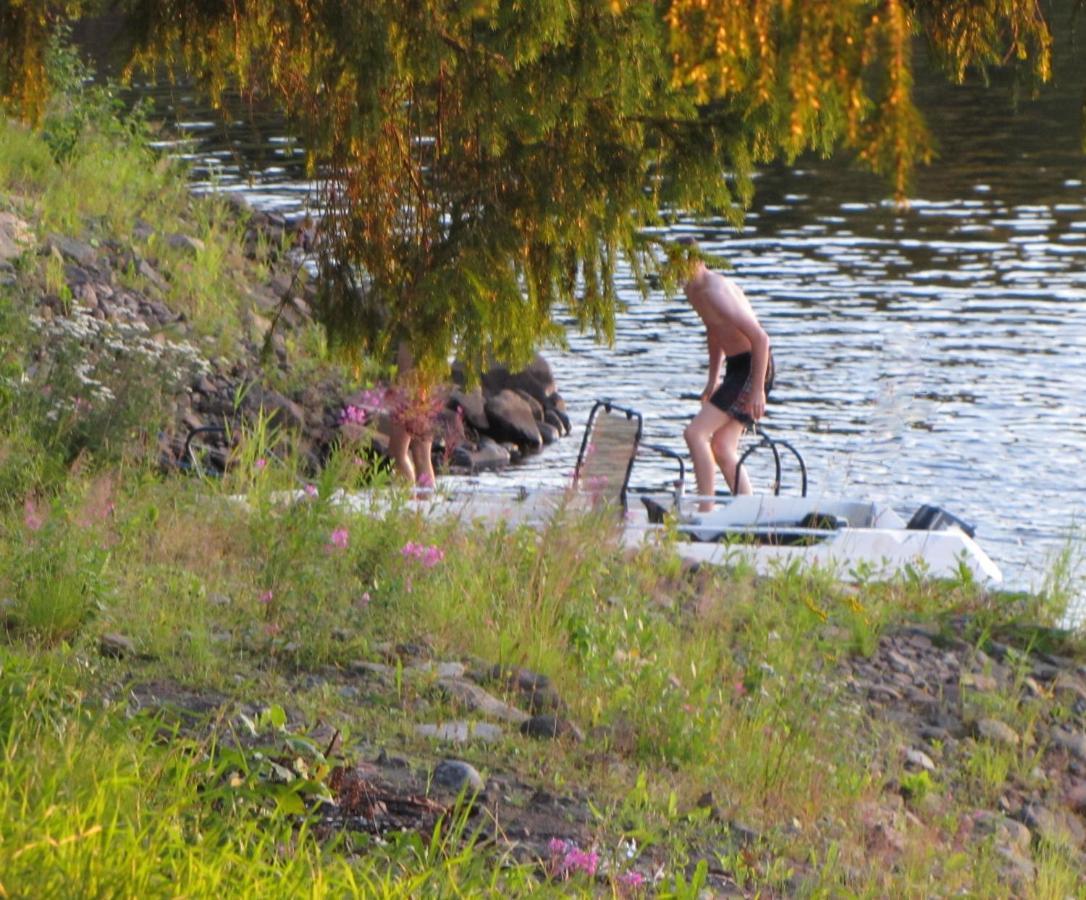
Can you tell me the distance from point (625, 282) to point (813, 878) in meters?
17.9

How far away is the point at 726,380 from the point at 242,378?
172 inches

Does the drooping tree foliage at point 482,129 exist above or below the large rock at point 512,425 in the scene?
above

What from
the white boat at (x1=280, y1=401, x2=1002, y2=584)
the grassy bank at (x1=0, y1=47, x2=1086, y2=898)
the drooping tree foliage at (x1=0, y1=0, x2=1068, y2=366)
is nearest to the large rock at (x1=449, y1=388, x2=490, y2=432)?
the white boat at (x1=280, y1=401, x2=1002, y2=584)

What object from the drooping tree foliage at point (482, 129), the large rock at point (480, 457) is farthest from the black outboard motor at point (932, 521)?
the large rock at point (480, 457)

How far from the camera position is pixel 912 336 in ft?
62.0

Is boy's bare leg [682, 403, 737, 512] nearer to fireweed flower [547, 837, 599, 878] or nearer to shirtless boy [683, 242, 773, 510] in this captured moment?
shirtless boy [683, 242, 773, 510]

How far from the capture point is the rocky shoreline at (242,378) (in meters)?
12.6

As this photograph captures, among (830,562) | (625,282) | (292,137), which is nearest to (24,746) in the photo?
(292,137)

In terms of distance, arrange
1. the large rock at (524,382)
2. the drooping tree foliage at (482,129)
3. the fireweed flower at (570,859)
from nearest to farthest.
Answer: the fireweed flower at (570,859) < the drooping tree foliage at (482,129) < the large rock at (524,382)

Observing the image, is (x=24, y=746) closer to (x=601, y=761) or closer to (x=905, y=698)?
(x=601, y=761)

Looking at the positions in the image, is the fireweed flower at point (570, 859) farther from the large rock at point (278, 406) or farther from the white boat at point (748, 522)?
the large rock at point (278, 406)

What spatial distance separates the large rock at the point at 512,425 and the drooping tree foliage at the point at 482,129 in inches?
362

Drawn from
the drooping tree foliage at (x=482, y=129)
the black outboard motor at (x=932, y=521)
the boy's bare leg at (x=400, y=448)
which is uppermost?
the drooping tree foliage at (x=482, y=129)

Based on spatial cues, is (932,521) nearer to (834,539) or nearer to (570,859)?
(834,539)
